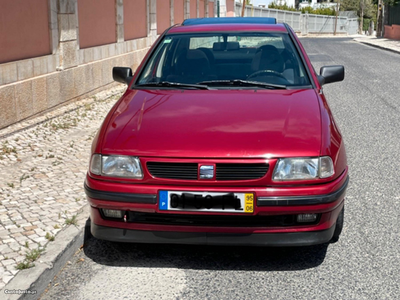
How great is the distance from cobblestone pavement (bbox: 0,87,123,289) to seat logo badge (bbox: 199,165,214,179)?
1.25 metres

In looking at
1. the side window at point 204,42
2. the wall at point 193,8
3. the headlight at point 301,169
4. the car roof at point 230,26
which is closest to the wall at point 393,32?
the wall at point 193,8

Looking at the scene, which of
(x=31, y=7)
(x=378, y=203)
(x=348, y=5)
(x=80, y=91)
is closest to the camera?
(x=378, y=203)

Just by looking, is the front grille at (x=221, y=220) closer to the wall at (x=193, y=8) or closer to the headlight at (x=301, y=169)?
the headlight at (x=301, y=169)

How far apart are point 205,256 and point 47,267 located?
1.10 metres

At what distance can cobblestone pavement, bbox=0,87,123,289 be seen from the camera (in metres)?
4.19

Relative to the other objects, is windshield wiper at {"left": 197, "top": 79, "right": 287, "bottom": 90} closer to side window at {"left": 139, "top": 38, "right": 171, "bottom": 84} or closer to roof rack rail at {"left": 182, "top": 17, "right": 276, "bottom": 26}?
side window at {"left": 139, "top": 38, "right": 171, "bottom": 84}

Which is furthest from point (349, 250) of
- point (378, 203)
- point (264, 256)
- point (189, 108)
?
point (189, 108)

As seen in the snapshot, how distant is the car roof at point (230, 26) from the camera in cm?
560

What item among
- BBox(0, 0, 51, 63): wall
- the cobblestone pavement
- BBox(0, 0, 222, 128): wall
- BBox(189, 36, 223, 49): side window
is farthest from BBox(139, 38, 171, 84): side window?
BBox(0, 0, 51, 63): wall

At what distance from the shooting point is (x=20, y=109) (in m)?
8.96

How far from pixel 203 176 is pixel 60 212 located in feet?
5.67

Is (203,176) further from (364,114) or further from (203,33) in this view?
(364,114)

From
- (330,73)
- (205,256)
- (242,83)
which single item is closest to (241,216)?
(205,256)

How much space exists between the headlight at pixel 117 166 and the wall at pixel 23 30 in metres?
5.46
